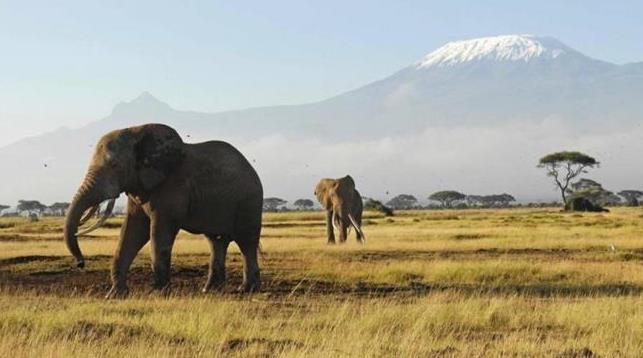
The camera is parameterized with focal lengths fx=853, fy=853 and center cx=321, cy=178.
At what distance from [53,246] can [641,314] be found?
25.4 m

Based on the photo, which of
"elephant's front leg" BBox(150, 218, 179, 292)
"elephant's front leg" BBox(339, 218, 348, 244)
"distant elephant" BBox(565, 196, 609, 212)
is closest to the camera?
"elephant's front leg" BBox(150, 218, 179, 292)

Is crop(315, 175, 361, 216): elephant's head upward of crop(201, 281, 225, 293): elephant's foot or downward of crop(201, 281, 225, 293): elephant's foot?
upward

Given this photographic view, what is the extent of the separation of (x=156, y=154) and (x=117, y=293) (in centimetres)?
276

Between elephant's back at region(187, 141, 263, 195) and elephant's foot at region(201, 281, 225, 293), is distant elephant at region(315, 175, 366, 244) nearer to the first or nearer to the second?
elephant's back at region(187, 141, 263, 195)

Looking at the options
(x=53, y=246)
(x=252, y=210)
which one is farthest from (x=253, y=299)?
(x=53, y=246)

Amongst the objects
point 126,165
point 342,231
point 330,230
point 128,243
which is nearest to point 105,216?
point 126,165

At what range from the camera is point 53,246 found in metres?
33.2

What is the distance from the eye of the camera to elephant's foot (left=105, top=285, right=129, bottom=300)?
15945mm

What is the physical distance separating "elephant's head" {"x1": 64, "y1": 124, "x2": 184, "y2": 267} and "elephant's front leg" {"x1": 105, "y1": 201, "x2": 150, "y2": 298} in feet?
2.39

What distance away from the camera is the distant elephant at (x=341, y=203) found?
36750 mm

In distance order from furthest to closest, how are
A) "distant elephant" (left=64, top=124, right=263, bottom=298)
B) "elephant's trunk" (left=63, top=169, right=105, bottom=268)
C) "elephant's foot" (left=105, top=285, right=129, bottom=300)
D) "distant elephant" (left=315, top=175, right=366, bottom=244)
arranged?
"distant elephant" (left=315, top=175, right=366, bottom=244), "distant elephant" (left=64, top=124, right=263, bottom=298), "elephant's foot" (left=105, top=285, right=129, bottom=300), "elephant's trunk" (left=63, top=169, right=105, bottom=268)

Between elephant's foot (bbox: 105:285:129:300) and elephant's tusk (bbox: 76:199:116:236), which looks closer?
elephant's tusk (bbox: 76:199:116:236)

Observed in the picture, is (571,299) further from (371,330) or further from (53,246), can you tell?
(53,246)

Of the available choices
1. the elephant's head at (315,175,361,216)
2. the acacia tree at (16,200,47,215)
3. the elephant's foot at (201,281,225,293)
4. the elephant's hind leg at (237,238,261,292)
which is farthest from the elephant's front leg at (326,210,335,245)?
the acacia tree at (16,200,47,215)
